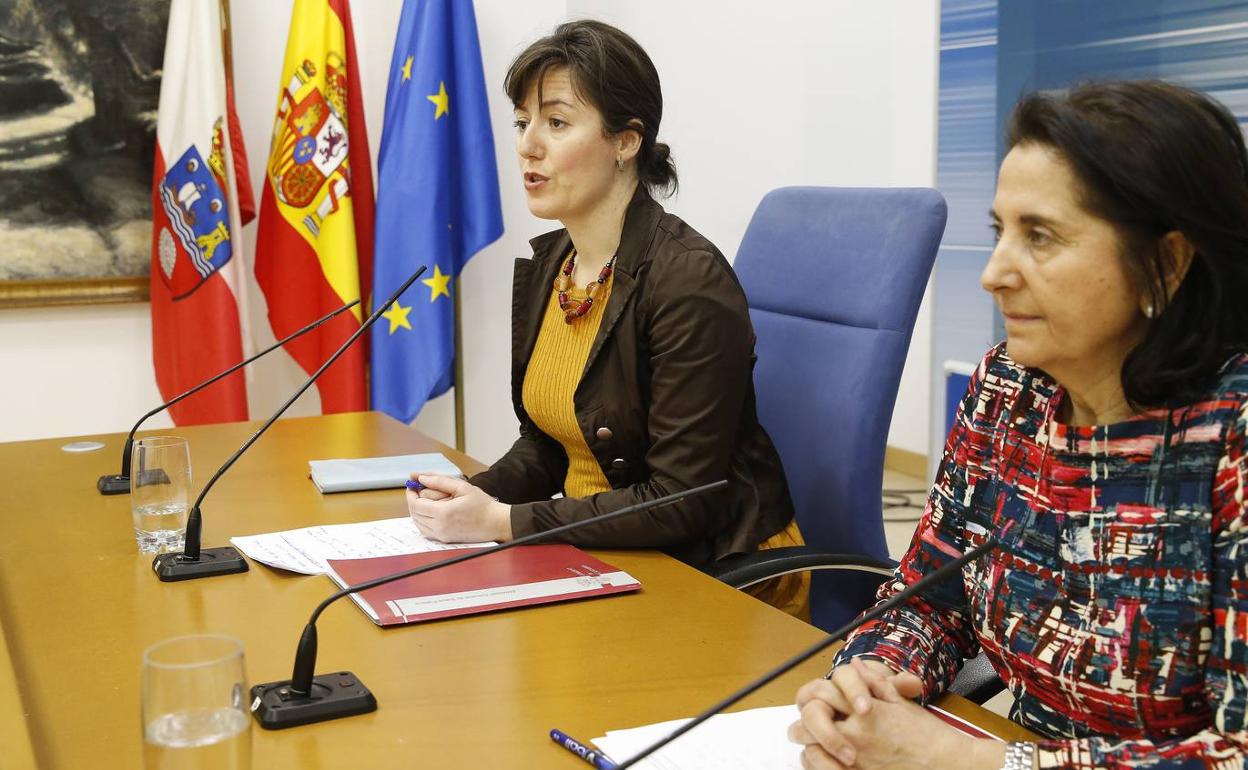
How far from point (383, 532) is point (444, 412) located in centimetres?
238

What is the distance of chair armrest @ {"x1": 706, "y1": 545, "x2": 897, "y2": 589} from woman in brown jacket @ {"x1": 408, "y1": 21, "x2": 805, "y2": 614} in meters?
0.04

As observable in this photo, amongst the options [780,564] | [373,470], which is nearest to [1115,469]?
[780,564]

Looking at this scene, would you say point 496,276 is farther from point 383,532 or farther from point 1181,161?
point 1181,161

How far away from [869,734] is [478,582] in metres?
0.58

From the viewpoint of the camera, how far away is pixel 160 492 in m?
1.60

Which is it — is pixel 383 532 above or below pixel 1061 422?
below

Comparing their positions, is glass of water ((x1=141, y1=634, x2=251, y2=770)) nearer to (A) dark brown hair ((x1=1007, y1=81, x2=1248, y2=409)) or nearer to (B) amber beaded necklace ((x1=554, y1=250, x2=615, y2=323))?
(A) dark brown hair ((x1=1007, y1=81, x2=1248, y2=409))

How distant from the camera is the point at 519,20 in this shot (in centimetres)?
396

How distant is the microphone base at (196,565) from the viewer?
1.51m

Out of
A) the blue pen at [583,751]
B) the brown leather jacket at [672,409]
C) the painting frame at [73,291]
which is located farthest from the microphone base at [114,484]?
the painting frame at [73,291]

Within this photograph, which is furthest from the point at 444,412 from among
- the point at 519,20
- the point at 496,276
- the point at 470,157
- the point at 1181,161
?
the point at 1181,161

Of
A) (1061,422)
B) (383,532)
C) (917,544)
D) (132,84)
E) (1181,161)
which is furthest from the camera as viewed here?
(132,84)

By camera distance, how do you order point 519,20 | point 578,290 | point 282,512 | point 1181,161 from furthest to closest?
point 519,20 → point 578,290 → point 282,512 → point 1181,161

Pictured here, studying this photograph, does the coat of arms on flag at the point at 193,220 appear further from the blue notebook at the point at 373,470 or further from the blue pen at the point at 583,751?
the blue pen at the point at 583,751
